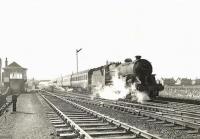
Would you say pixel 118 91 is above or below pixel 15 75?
below

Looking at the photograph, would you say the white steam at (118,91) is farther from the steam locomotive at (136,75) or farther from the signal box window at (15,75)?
the signal box window at (15,75)

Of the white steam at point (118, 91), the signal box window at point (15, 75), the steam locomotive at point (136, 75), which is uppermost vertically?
the signal box window at point (15, 75)

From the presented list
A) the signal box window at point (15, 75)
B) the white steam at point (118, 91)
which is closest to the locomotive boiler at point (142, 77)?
the white steam at point (118, 91)

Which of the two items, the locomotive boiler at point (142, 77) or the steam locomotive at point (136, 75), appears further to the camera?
the steam locomotive at point (136, 75)

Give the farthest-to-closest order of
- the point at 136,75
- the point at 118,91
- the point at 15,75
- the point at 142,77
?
the point at 15,75 < the point at 118,91 < the point at 142,77 < the point at 136,75

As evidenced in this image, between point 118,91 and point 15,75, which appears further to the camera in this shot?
point 15,75

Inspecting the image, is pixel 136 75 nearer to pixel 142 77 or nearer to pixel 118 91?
pixel 142 77

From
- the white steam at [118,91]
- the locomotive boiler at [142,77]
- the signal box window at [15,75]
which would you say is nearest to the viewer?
the locomotive boiler at [142,77]

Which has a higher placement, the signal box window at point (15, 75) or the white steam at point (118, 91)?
the signal box window at point (15, 75)

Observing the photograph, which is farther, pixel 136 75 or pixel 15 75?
pixel 15 75

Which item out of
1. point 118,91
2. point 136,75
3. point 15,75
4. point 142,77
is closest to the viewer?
point 136,75

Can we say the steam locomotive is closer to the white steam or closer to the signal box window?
the white steam

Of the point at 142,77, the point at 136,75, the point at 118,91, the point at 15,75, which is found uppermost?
the point at 15,75

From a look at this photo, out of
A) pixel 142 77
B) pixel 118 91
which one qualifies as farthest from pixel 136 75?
pixel 118 91
